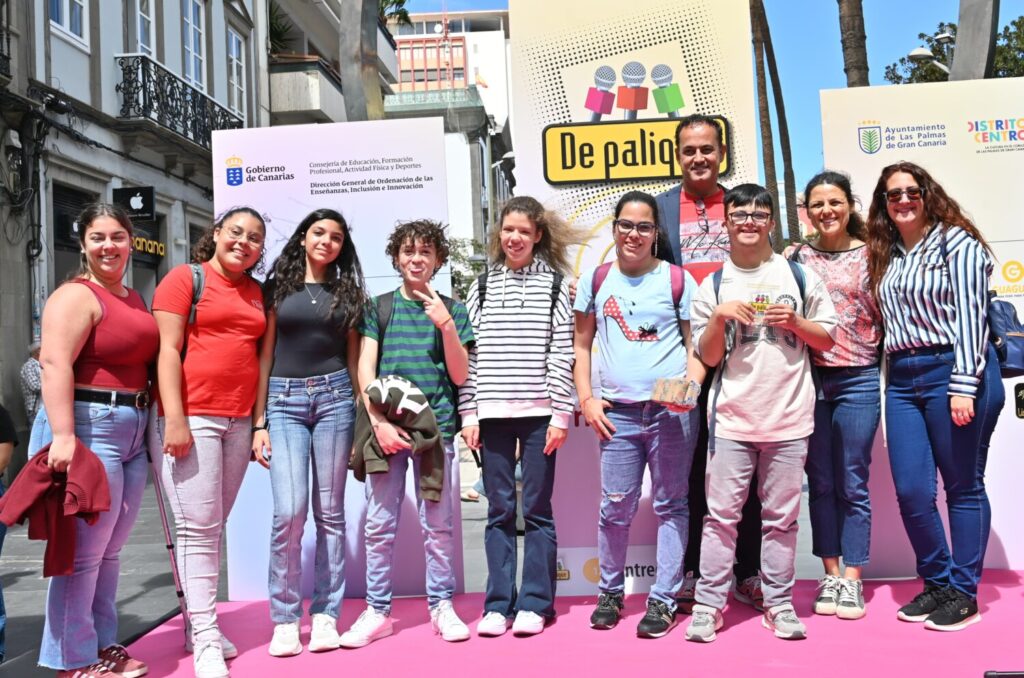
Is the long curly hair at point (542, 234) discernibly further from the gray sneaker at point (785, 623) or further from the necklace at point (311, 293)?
the gray sneaker at point (785, 623)

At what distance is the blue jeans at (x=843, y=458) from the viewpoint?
13.2 ft

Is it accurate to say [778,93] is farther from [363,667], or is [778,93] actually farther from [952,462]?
[363,667]

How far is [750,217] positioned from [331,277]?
1.80 metres

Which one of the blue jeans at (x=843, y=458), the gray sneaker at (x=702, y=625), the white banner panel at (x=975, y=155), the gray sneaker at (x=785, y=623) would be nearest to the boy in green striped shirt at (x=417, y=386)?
the gray sneaker at (x=702, y=625)

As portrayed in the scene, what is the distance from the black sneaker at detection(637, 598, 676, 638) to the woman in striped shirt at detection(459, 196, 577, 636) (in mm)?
426

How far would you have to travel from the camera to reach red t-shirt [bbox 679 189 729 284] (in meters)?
4.25

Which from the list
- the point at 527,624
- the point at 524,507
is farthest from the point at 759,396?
the point at 527,624

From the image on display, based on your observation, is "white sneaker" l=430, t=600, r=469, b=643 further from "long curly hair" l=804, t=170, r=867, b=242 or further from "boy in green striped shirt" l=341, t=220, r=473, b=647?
"long curly hair" l=804, t=170, r=867, b=242

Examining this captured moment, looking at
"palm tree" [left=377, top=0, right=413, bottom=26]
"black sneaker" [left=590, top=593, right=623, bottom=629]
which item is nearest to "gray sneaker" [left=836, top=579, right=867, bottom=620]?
"black sneaker" [left=590, top=593, right=623, bottom=629]

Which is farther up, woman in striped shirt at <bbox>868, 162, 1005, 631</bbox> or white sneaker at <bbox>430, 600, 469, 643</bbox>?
woman in striped shirt at <bbox>868, 162, 1005, 631</bbox>

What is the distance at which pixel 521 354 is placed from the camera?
3.89 meters

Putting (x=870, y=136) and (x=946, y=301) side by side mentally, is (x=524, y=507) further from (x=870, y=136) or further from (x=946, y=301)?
(x=870, y=136)

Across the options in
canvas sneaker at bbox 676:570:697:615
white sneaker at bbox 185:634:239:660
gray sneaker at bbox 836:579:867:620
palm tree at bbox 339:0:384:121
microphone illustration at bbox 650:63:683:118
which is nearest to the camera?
white sneaker at bbox 185:634:239:660

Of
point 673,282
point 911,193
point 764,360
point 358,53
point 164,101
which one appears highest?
point 164,101
